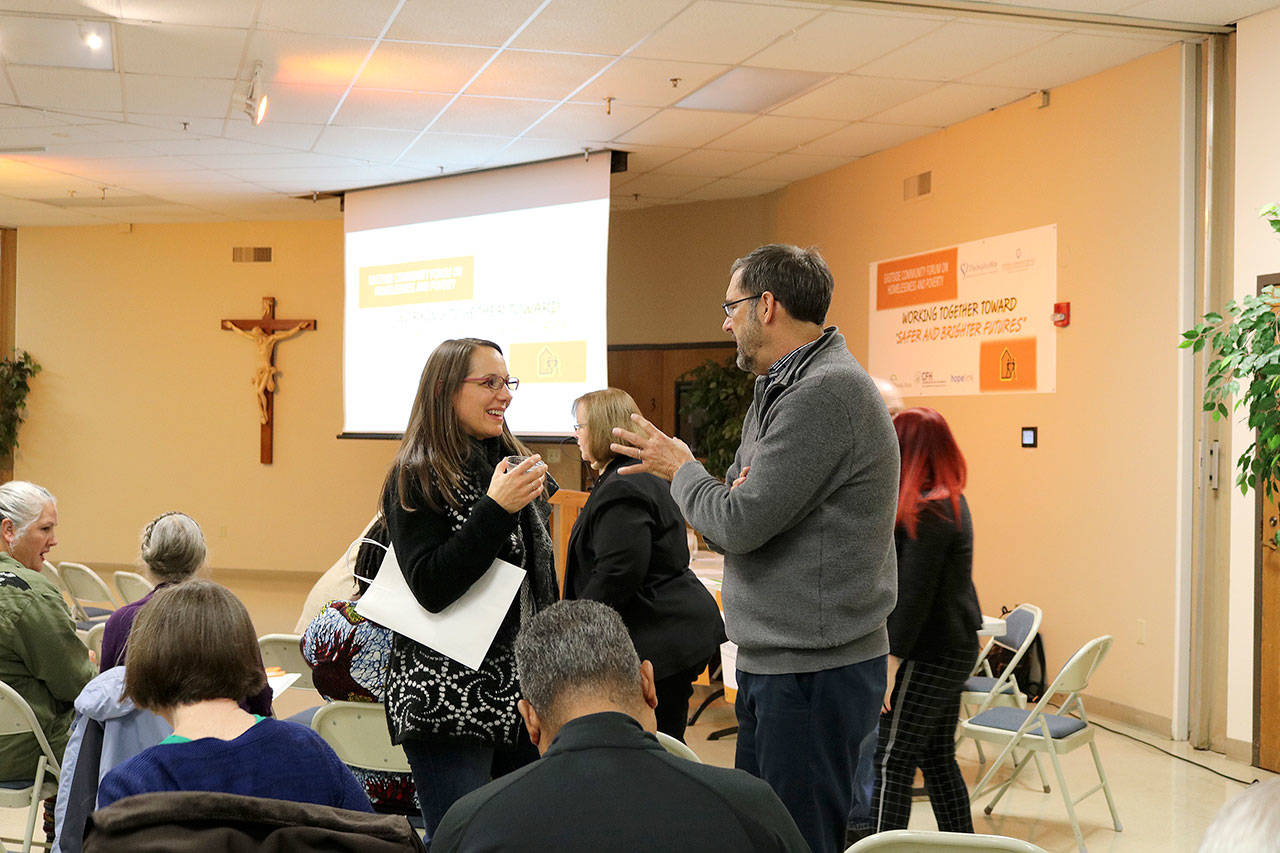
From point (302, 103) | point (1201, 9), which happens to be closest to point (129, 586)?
point (302, 103)

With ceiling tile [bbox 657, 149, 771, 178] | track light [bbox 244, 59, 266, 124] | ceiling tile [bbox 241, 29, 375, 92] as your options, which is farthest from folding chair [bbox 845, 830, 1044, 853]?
ceiling tile [bbox 657, 149, 771, 178]

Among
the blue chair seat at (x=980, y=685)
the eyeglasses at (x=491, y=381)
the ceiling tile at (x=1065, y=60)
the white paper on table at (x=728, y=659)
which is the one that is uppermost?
the ceiling tile at (x=1065, y=60)

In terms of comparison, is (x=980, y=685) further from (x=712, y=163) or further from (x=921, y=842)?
(x=712, y=163)

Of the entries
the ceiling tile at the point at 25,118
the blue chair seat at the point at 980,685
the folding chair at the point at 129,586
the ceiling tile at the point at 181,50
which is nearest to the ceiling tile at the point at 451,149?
the ceiling tile at the point at 181,50

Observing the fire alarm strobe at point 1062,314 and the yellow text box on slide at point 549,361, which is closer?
the fire alarm strobe at point 1062,314

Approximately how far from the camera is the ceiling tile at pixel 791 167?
26.6 ft

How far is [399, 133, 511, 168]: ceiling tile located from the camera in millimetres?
7520

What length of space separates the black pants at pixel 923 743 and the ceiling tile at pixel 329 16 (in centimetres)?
384

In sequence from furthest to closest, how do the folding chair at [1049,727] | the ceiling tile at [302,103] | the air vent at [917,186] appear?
the air vent at [917,186]
the ceiling tile at [302,103]
the folding chair at [1049,727]

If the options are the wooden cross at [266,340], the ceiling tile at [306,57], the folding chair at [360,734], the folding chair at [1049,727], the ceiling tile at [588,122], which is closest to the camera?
the folding chair at [360,734]

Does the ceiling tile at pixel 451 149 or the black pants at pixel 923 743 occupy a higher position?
the ceiling tile at pixel 451 149

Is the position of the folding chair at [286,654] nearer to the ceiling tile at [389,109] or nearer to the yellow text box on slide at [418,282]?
the ceiling tile at [389,109]

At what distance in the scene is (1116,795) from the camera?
454 cm

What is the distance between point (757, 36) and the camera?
18.0 ft
